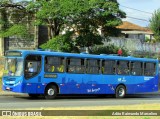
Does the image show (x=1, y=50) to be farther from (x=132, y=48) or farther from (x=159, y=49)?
(x=159, y=49)

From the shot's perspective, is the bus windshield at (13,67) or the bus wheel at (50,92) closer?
the bus windshield at (13,67)

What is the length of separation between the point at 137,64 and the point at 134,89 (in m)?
1.71

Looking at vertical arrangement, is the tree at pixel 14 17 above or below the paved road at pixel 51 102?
above

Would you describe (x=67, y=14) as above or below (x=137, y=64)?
above

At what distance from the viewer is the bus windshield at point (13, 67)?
24391 millimetres

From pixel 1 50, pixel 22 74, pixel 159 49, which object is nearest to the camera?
pixel 22 74

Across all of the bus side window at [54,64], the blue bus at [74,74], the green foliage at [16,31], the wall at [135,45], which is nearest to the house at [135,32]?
the wall at [135,45]

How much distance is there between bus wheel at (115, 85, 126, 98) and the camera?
29.7 meters

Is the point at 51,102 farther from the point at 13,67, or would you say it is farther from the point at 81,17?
the point at 81,17

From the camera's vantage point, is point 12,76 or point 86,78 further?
point 86,78

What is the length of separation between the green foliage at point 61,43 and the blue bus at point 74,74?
14.0 feet

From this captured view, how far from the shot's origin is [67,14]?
3011cm

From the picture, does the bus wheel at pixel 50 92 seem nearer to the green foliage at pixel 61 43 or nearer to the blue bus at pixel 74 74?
the blue bus at pixel 74 74

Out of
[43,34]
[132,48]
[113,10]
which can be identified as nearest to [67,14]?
[113,10]
